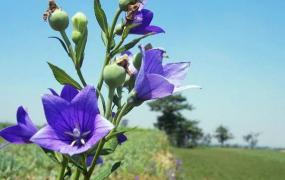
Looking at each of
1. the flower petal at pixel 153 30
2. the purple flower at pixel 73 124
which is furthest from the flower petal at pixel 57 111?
the flower petal at pixel 153 30

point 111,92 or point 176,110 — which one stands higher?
point 176,110

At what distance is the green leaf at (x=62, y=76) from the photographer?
1780 millimetres

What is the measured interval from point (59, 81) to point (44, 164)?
4507 millimetres

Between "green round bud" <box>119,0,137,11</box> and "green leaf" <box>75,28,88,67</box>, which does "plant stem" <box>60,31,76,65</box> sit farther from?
"green round bud" <box>119,0,137,11</box>

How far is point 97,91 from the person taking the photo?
1715 mm

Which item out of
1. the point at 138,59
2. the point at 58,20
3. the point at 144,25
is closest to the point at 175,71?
the point at 138,59

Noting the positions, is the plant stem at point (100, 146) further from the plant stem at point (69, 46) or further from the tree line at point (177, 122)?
the tree line at point (177, 122)

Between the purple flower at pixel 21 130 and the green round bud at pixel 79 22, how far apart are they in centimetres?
37

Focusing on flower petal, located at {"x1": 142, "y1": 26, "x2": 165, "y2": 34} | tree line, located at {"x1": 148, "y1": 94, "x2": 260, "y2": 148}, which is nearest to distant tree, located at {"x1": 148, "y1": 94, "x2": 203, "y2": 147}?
tree line, located at {"x1": 148, "y1": 94, "x2": 260, "y2": 148}

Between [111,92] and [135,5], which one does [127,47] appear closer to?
[135,5]

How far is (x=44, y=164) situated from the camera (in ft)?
20.1

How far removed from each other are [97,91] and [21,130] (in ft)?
1.10

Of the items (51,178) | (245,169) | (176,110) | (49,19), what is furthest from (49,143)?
(176,110)

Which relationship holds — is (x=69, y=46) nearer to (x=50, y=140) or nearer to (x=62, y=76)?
(x=62, y=76)
